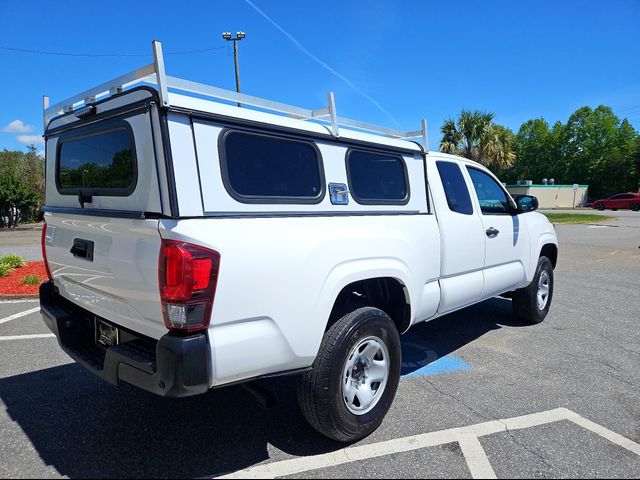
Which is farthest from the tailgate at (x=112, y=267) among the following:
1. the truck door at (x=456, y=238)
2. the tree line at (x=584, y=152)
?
the tree line at (x=584, y=152)

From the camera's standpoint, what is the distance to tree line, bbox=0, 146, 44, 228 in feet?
85.9

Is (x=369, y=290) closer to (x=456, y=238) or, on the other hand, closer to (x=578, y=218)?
(x=456, y=238)

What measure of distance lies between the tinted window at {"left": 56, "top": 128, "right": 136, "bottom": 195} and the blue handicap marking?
2.88 meters

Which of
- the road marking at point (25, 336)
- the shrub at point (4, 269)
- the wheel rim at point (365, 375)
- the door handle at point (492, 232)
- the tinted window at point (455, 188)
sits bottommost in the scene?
the road marking at point (25, 336)

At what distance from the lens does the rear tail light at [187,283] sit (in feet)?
7.04

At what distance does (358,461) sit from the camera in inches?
106

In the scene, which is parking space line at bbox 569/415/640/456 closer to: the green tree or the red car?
the red car

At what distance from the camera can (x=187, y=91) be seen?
238cm

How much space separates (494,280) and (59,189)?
160 inches

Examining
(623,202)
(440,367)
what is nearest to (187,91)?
(440,367)

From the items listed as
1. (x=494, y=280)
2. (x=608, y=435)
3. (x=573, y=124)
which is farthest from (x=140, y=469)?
(x=573, y=124)

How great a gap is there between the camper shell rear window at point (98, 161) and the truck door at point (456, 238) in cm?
246

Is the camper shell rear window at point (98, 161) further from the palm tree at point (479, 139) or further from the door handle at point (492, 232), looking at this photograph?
the palm tree at point (479, 139)

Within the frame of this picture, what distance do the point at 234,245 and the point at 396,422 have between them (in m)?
1.86
